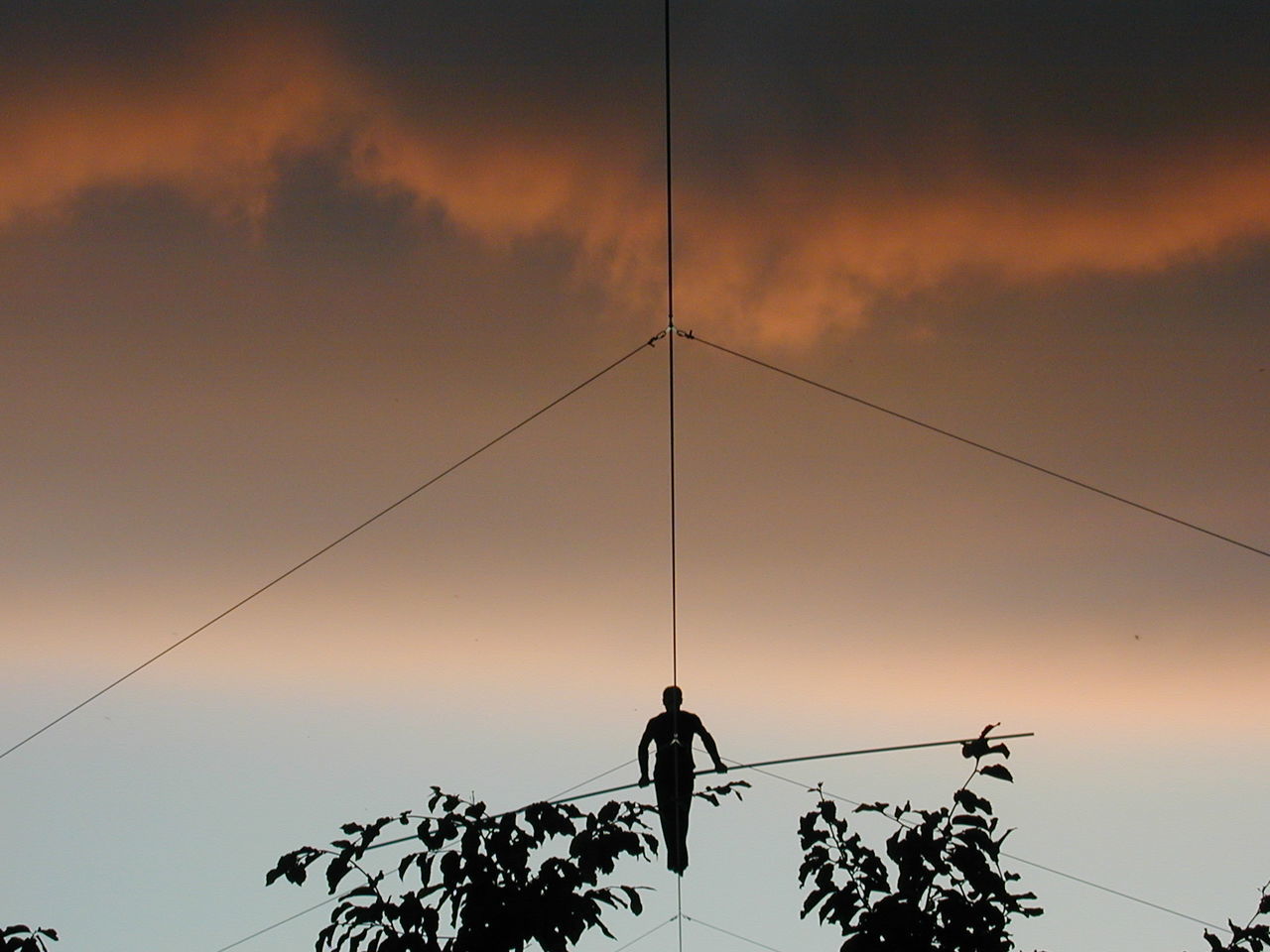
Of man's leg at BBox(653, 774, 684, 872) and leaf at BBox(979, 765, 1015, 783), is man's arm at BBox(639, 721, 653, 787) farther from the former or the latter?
leaf at BBox(979, 765, 1015, 783)

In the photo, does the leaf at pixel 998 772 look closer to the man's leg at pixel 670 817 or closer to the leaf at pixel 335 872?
the leaf at pixel 335 872

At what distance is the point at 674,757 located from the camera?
5.94 meters

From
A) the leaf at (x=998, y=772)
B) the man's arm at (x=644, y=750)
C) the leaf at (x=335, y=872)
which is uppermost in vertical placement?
the man's arm at (x=644, y=750)

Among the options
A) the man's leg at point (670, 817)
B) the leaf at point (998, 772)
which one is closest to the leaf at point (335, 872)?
the leaf at point (998, 772)

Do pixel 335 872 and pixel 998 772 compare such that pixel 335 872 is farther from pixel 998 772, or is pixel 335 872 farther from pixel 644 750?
pixel 644 750

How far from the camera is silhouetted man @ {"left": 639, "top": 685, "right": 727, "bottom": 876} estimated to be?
5984 millimetres

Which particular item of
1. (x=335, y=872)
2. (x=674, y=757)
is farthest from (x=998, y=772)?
(x=674, y=757)

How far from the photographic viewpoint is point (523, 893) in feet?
8.74

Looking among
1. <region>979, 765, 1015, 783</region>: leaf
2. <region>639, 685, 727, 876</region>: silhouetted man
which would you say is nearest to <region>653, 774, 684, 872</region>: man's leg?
<region>639, 685, 727, 876</region>: silhouetted man

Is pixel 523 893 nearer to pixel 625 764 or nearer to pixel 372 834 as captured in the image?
pixel 372 834

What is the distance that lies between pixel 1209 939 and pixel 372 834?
2.04 m

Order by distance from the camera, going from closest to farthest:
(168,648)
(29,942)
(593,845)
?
1. (29,942)
2. (593,845)
3. (168,648)

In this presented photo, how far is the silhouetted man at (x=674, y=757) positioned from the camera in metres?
5.98

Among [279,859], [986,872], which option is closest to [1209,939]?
[986,872]
